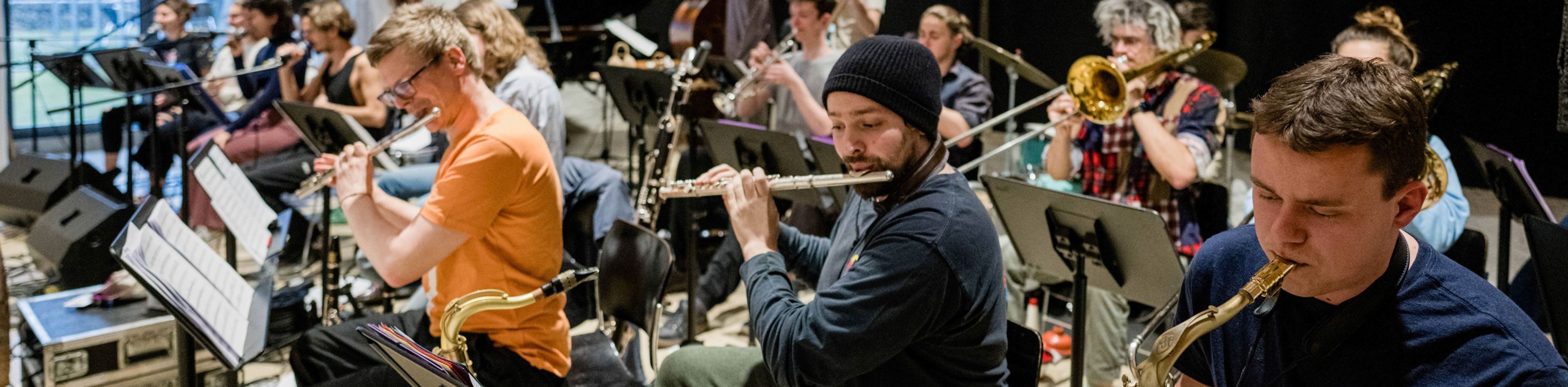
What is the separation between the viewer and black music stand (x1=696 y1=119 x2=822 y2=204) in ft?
11.2

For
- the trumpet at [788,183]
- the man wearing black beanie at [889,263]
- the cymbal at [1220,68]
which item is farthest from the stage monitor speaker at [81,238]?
the cymbal at [1220,68]

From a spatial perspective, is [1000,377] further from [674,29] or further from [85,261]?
[674,29]

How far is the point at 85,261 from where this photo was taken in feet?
13.6

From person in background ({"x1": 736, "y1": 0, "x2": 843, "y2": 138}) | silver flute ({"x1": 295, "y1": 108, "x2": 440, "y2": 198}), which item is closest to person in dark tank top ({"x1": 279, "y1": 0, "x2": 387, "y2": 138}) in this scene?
person in background ({"x1": 736, "y1": 0, "x2": 843, "y2": 138})

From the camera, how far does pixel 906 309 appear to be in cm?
176

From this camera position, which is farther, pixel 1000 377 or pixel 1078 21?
pixel 1078 21

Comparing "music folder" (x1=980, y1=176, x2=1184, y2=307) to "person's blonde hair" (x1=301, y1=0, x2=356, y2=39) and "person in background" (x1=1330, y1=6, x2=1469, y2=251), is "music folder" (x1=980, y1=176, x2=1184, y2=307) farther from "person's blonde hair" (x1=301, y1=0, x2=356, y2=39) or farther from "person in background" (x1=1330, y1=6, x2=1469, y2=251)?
"person's blonde hair" (x1=301, y1=0, x2=356, y2=39)

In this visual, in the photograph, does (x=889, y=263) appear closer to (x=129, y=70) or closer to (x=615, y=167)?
(x=129, y=70)

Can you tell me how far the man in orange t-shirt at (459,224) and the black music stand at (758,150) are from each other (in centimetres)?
97

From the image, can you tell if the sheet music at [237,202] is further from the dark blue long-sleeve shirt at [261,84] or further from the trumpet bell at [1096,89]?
the dark blue long-sleeve shirt at [261,84]

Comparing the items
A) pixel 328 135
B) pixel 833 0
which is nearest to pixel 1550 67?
pixel 833 0

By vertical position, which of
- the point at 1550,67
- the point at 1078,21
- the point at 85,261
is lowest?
the point at 85,261

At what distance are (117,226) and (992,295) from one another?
12.6 ft

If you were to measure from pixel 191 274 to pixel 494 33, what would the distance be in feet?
5.12
